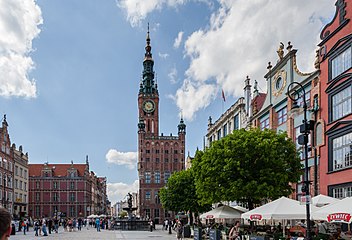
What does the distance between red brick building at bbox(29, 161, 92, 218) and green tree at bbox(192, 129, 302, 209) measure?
7376cm

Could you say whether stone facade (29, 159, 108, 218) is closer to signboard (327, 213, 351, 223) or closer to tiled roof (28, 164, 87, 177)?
tiled roof (28, 164, 87, 177)

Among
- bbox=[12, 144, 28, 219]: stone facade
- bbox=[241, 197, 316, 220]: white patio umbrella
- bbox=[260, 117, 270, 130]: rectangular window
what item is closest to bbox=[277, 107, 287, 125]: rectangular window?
bbox=[260, 117, 270, 130]: rectangular window

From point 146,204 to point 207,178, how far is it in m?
71.5

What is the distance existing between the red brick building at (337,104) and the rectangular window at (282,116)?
6.76 metres

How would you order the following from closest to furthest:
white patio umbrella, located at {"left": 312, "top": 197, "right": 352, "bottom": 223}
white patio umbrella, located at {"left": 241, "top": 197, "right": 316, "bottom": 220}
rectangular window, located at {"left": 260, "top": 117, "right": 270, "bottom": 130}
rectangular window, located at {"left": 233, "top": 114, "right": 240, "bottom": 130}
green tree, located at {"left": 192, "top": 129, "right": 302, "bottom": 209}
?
white patio umbrella, located at {"left": 312, "top": 197, "right": 352, "bottom": 223}
white patio umbrella, located at {"left": 241, "top": 197, "right": 316, "bottom": 220}
green tree, located at {"left": 192, "top": 129, "right": 302, "bottom": 209}
rectangular window, located at {"left": 260, "top": 117, "right": 270, "bottom": 130}
rectangular window, located at {"left": 233, "top": 114, "right": 240, "bottom": 130}

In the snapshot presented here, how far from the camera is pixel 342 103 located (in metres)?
27.1

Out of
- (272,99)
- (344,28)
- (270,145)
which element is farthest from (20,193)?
(344,28)

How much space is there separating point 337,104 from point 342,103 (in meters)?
0.71

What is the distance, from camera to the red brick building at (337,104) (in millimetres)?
26172

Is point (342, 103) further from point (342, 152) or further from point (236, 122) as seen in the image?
Answer: point (236, 122)

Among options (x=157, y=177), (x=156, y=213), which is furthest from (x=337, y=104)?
(x=156, y=213)

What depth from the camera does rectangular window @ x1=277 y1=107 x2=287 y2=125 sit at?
121 feet

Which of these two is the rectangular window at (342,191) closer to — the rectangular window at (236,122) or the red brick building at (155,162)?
the rectangular window at (236,122)

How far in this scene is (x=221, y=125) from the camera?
5834cm
